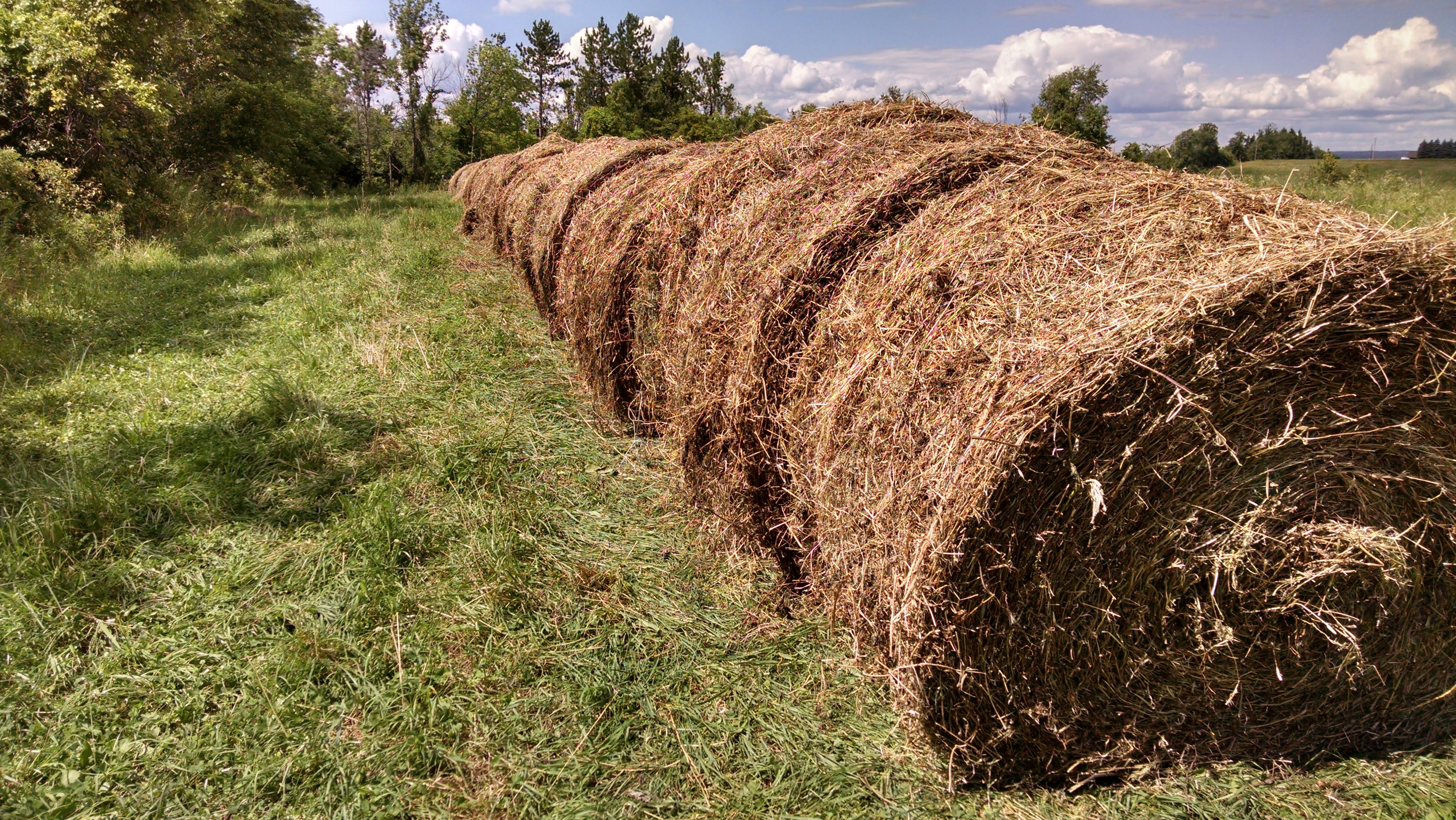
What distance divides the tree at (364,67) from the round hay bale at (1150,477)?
2016 inches

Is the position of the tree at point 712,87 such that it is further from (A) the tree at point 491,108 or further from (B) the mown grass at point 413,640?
(B) the mown grass at point 413,640

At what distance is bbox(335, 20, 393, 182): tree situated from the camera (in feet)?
160

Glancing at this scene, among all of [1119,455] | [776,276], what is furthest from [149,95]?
[1119,455]

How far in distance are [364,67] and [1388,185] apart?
58.3 meters

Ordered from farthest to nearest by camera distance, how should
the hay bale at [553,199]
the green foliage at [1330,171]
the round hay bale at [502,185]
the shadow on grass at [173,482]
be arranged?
the green foliage at [1330,171], the round hay bale at [502,185], the hay bale at [553,199], the shadow on grass at [173,482]

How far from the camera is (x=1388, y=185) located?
1262cm

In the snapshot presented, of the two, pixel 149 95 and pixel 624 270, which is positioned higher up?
pixel 149 95

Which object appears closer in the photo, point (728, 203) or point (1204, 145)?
point (728, 203)

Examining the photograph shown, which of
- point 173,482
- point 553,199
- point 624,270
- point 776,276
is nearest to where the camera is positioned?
point 776,276

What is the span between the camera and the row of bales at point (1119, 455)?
2047 mm

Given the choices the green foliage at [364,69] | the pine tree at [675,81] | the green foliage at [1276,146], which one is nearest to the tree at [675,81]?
the pine tree at [675,81]

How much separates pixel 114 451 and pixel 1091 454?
5692 mm

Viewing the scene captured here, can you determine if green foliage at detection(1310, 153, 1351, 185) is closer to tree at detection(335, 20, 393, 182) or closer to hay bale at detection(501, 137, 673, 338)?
hay bale at detection(501, 137, 673, 338)

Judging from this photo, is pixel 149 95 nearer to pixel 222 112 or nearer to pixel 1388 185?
pixel 222 112
